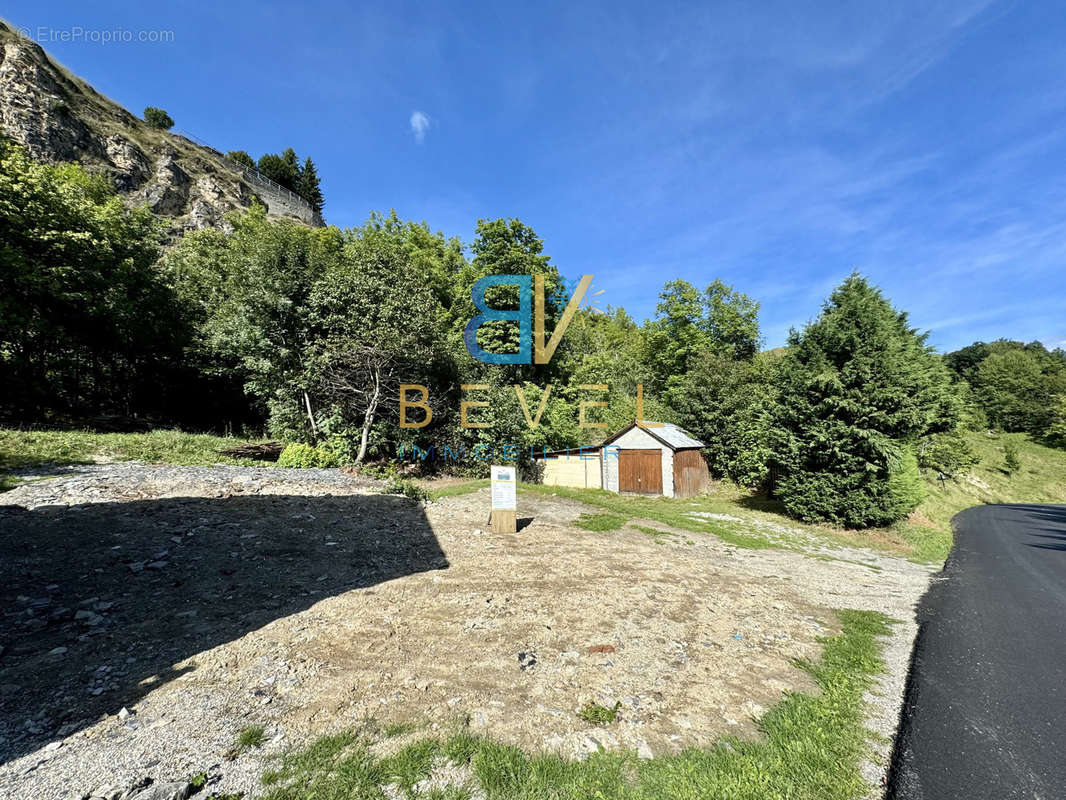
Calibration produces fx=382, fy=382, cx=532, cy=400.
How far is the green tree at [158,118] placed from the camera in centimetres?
5056

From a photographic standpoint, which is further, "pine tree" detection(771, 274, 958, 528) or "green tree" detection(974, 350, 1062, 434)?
"green tree" detection(974, 350, 1062, 434)

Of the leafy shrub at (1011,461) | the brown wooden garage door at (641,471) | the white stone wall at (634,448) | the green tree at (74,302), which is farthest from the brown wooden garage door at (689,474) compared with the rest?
A: the leafy shrub at (1011,461)

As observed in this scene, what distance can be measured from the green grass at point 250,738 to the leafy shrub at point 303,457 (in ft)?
41.9

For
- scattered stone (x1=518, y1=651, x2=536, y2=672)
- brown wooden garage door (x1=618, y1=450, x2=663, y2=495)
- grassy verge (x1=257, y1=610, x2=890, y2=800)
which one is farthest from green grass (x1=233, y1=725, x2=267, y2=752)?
brown wooden garage door (x1=618, y1=450, x2=663, y2=495)

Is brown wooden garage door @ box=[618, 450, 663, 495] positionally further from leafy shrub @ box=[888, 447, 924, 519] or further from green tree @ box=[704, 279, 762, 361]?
green tree @ box=[704, 279, 762, 361]

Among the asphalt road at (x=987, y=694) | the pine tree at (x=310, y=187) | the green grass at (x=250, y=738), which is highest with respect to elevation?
the pine tree at (x=310, y=187)

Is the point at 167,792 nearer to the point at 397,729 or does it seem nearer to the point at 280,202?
the point at 397,729

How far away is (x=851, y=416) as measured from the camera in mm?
12680

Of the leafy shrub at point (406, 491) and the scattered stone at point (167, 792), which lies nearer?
the scattered stone at point (167, 792)

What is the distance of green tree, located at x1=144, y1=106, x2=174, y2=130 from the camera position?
50.6 meters

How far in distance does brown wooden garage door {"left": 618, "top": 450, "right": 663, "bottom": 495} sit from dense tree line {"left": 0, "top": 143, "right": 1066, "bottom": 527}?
10.8ft

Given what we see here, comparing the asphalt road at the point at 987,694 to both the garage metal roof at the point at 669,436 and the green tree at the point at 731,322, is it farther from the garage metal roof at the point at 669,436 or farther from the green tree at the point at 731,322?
the green tree at the point at 731,322

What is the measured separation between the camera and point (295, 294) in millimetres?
16156

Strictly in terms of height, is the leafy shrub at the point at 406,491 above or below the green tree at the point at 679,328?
below
